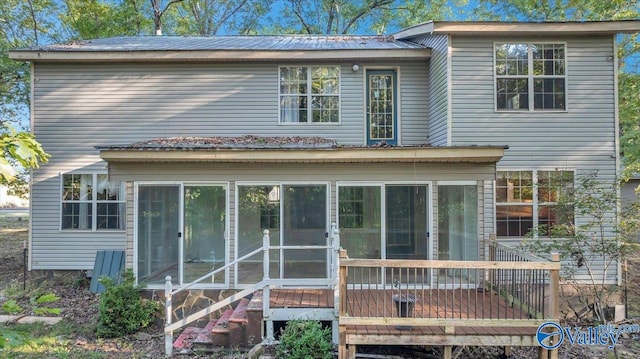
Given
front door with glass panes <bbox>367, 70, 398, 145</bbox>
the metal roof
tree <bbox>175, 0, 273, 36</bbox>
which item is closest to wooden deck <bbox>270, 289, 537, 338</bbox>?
front door with glass panes <bbox>367, 70, 398, 145</bbox>

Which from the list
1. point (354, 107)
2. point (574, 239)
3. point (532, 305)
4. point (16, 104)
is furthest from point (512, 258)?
point (16, 104)

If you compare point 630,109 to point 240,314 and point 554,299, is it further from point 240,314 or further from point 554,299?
point 240,314

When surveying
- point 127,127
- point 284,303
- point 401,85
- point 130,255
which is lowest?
point 284,303

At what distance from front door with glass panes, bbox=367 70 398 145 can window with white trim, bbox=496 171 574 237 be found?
2830 mm

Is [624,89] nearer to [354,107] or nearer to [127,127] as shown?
[354,107]

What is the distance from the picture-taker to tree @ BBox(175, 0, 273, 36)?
20.4m

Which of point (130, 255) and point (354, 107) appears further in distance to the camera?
point (354, 107)

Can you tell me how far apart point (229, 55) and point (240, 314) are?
614 centimetres

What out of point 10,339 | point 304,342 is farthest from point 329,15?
point 10,339

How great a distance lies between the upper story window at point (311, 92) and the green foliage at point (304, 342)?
5502mm

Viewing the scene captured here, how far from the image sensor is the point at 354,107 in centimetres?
934

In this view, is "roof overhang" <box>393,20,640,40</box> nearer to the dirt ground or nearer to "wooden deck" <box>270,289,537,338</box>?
"wooden deck" <box>270,289,537,338</box>

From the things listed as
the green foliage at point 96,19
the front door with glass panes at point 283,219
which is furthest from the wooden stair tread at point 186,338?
the green foliage at point 96,19

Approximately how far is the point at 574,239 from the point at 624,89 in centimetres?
859
